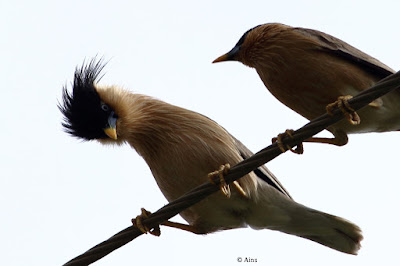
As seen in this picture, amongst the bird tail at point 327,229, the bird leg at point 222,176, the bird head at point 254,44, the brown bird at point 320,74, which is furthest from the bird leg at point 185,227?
the bird head at point 254,44

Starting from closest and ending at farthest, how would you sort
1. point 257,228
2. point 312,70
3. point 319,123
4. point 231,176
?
point 319,123 → point 231,176 → point 312,70 → point 257,228

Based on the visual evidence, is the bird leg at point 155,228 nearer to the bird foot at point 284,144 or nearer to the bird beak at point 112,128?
the bird beak at point 112,128

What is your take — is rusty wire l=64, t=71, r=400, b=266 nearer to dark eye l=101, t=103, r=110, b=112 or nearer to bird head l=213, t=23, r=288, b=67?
bird head l=213, t=23, r=288, b=67

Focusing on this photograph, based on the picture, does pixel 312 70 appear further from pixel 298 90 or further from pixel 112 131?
pixel 112 131

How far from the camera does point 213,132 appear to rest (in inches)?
227

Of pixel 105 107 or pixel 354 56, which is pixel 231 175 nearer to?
pixel 354 56

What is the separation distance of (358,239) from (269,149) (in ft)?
6.59

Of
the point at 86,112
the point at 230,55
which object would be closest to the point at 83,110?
the point at 86,112

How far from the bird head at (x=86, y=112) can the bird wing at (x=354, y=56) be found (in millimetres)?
1636

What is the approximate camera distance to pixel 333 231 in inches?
235

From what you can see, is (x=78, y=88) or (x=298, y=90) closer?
(x=298, y=90)

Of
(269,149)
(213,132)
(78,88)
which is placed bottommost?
(269,149)

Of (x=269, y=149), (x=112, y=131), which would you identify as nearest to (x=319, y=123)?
(x=269, y=149)

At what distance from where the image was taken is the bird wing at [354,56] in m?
5.59
